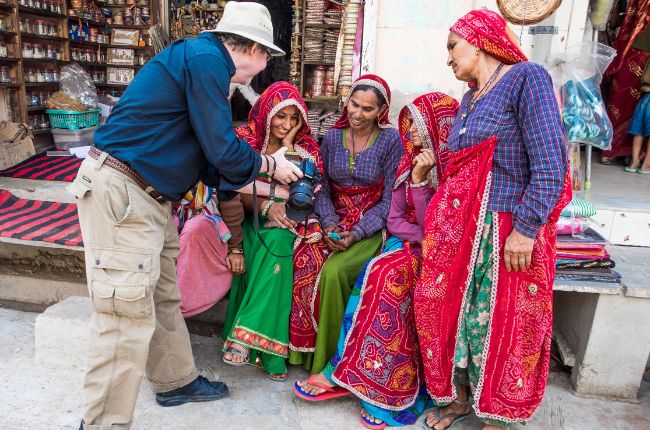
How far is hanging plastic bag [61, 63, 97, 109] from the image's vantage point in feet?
19.8

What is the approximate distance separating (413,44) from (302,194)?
1.83 metres

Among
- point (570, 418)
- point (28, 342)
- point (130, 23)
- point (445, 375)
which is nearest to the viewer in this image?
point (445, 375)

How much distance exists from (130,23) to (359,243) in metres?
5.87

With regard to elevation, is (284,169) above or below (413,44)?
below

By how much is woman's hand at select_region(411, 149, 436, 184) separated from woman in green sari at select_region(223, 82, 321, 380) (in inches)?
21.5

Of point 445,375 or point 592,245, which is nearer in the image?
point 445,375

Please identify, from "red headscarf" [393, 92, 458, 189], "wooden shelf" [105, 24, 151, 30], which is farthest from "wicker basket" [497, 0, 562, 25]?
"wooden shelf" [105, 24, 151, 30]

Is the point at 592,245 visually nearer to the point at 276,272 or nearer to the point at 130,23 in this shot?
the point at 276,272

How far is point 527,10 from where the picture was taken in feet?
9.02

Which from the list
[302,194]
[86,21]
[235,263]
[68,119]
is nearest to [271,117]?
[302,194]

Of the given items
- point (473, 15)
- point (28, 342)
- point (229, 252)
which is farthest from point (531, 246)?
point (28, 342)

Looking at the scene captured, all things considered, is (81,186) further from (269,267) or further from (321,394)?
(321,394)

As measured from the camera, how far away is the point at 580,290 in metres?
2.35

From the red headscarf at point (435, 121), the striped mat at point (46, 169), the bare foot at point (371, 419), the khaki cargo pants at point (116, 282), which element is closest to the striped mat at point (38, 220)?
the striped mat at point (46, 169)
